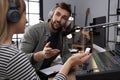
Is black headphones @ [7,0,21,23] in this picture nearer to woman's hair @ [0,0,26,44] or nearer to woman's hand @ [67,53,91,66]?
woman's hair @ [0,0,26,44]

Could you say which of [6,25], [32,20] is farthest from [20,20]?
[32,20]

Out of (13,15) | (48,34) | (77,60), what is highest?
(13,15)

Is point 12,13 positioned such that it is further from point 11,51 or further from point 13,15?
point 11,51

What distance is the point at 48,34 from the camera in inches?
68.9

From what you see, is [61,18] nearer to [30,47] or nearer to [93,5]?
[30,47]

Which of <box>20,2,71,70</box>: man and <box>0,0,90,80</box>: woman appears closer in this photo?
<box>0,0,90,80</box>: woman

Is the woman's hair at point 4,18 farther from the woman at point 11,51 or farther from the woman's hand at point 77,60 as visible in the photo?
the woman's hand at point 77,60

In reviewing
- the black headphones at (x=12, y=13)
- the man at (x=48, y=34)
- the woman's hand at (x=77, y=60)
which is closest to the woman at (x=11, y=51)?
the black headphones at (x=12, y=13)

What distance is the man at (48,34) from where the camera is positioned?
166cm

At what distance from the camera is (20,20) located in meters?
0.88

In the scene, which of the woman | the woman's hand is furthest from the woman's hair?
the woman's hand

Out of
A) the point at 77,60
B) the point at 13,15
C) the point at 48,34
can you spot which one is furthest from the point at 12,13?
the point at 48,34

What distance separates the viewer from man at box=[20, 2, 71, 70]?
1.66 meters

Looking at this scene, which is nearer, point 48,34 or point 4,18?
point 4,18
